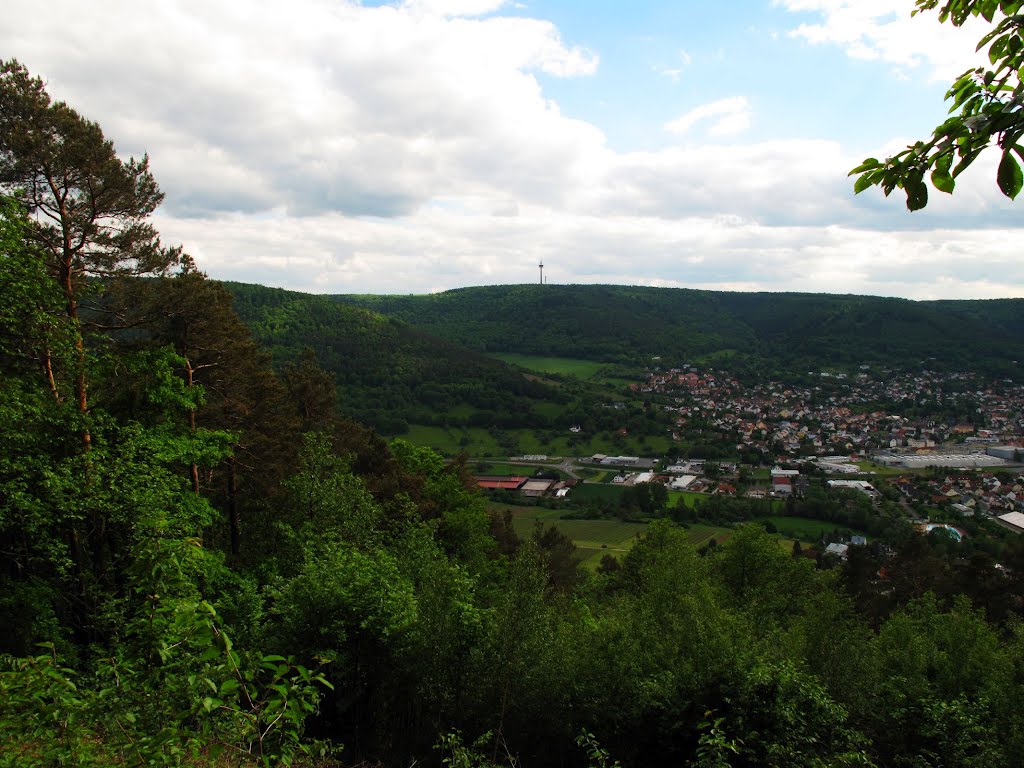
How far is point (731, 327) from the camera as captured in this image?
184 m

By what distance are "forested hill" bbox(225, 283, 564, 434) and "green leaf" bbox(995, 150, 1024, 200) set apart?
251 ft

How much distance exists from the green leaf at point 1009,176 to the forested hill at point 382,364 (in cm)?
7636

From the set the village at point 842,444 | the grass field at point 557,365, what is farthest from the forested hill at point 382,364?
the grass field at point 557,365

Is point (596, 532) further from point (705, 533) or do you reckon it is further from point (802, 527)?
point (802, 527)

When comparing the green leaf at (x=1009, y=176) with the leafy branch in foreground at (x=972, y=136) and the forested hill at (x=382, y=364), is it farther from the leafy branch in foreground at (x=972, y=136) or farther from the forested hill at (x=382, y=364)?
the forested hill at (x=382, y=364)

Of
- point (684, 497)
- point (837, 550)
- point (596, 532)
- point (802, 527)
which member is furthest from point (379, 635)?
point (684, 497)

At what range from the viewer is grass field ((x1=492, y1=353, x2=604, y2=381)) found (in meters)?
129

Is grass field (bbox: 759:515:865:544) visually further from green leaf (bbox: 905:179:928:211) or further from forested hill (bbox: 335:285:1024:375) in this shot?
forested hill (bbox: 335:285:1024:375)

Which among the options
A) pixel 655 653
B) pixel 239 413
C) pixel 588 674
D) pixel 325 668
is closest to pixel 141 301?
pixel 239 413

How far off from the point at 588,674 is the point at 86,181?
13295mm

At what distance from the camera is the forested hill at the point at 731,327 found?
143m

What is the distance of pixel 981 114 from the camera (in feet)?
7.47

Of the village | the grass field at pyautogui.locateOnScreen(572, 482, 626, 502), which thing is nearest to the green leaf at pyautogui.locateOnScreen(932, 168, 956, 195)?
the grass field at pyautogui.locateOnScreen(572, 482, 626, 502)

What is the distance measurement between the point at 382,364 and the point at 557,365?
53601mm
